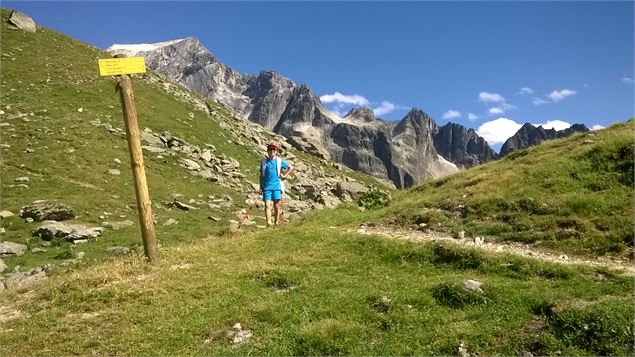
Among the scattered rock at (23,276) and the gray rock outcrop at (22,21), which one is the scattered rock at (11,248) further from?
the gray rock outcrop at (22,21)

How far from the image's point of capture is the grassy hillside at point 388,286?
8.81 m

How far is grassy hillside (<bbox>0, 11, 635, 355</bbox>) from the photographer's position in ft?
28.9

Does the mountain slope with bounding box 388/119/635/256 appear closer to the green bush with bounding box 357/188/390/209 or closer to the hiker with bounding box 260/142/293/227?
the green bush with bounding box 357/188/390/209

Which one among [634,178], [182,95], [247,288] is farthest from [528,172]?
[182,95]

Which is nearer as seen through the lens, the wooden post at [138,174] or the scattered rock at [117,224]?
the wooden post at [138,174]

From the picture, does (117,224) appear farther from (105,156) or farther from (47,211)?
(105,156)

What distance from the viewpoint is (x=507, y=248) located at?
44.8 ft

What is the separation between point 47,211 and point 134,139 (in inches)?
577

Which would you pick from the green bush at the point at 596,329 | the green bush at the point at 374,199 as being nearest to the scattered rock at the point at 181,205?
the green bush at the point at 374,199

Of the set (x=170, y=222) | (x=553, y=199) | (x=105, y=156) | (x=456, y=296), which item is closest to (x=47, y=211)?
(x=170, y=222)

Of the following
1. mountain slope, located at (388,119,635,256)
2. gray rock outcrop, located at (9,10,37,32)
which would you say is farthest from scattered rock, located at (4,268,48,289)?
gray rock outcrop, located at (9,10,37,32)

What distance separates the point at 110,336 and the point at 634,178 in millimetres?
15284

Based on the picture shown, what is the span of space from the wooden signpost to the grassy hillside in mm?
690

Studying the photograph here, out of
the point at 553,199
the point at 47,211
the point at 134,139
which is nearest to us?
the point at 134,139
